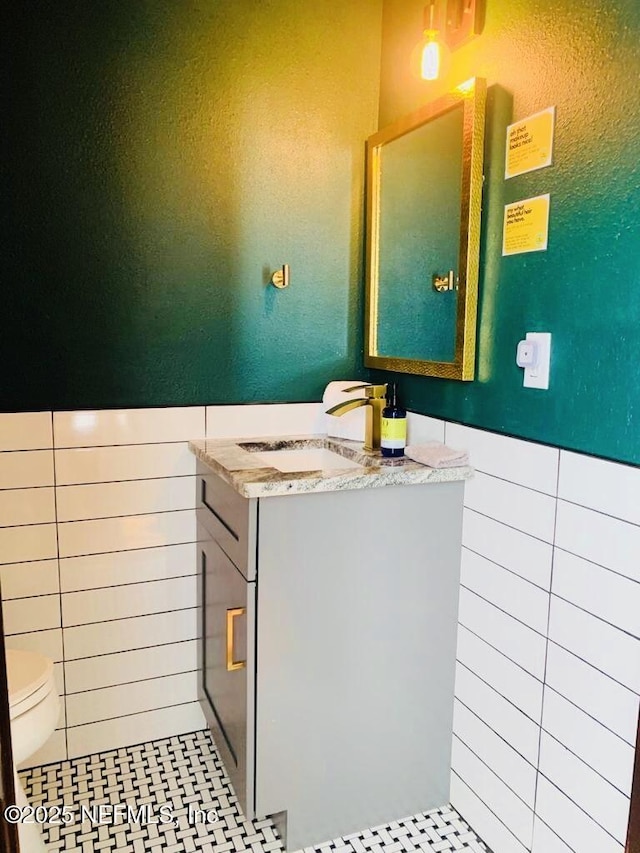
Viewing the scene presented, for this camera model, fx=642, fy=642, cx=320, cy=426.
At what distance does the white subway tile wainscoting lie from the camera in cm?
128

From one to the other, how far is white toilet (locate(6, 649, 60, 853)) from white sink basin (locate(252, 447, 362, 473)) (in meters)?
0.80

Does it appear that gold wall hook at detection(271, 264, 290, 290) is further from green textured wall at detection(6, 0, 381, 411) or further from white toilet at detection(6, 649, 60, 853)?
white toilet at detection(6, 649, 60, 853)

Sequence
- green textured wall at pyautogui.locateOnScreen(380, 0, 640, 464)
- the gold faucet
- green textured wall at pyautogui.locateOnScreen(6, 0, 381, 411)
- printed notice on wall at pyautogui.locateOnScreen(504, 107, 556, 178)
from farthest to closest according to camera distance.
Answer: the gold faucet < green textured wall at pyautogui.locateOnScreen(6, 0, 381, 411) < printed notice on wall at pyautogui.locateOnScreen(504, 107, 556, 178) < green textured wall at pyautogui.locateOnScreen(380, 0, 640, 464)

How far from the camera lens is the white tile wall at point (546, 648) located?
48.8 inches

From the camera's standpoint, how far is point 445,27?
5.50 ft

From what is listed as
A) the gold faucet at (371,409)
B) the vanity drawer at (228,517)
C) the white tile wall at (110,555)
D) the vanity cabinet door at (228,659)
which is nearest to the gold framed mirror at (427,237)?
the gold faucet at (371,409)

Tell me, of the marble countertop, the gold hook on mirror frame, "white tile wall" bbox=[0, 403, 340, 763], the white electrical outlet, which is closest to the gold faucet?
the marble countertop

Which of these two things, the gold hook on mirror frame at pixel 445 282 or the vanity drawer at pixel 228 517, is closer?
the vanity drawer at pixel 228 517

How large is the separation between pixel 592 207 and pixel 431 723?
4.39 feet

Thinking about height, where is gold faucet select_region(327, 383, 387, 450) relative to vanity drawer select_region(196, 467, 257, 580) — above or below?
above

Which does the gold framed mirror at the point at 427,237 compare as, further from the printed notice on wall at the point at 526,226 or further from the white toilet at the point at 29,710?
the white toilet at the point at 29,710

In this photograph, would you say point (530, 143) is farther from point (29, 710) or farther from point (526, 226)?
→ point (29, 710)

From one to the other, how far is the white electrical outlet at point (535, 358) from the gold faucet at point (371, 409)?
0.51 metres

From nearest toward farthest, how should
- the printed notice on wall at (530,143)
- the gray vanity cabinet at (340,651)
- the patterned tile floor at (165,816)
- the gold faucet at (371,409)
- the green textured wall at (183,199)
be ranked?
the printed notice on wall at (530,143)
the gray vanity cabinet at (340,651)
the patterned tile floor at (165,816)
the green textured wall at (183,199)
the gold faucet at (371,409)
